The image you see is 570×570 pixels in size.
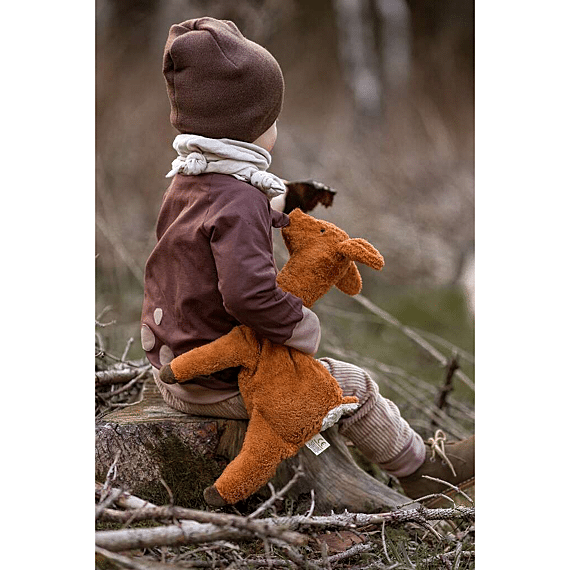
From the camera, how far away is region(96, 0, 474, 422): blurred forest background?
9.46 ft

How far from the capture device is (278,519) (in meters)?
1.34

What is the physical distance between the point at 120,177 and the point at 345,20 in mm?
2000

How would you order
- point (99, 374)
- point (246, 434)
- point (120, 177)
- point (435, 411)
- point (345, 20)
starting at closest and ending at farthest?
point (246, 434) < point (99, 374) < point (435, 411) < point (120, 177) < point (345, 20)

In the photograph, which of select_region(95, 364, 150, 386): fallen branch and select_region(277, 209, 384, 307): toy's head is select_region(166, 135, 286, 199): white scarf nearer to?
select_region(277, 209, 384, 307): toy's head

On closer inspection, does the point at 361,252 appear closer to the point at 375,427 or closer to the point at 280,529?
the point at 375,427

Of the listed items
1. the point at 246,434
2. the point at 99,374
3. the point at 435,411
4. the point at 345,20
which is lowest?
the point at 435,411

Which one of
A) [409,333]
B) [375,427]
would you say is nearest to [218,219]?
[375,427]

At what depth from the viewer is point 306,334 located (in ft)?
4.88

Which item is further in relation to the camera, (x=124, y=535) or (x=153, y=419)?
(x=153, y=419)

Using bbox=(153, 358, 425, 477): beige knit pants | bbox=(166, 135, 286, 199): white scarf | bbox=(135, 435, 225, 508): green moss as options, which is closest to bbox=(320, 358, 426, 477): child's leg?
bbox=(153, 358, 425, 477): beige knit pants

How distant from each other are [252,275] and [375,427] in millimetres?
539

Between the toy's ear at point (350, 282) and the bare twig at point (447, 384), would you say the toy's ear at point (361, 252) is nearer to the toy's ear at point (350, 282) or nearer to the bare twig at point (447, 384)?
the toy's ear at point (350, 282)

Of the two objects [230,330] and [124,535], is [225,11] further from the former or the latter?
[124,535]

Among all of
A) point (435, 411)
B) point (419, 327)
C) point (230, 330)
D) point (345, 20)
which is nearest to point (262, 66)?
point (230, 330)
